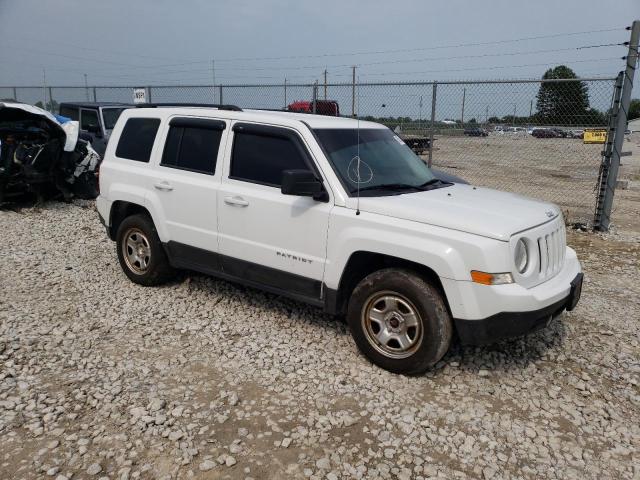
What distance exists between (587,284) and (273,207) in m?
3.96

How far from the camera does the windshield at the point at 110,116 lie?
11.9 m

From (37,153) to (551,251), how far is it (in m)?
8.42

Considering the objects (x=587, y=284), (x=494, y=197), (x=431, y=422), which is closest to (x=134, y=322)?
(x=431, y=422)

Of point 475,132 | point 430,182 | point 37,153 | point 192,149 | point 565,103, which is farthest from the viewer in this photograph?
point 475,132

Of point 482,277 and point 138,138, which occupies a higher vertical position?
point 138,138

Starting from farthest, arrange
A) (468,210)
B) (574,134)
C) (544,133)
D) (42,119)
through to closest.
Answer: (544,133), (574,134), (42,119), (468,210)

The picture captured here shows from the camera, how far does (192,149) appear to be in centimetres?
483

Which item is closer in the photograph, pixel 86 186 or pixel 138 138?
pixel 138 138

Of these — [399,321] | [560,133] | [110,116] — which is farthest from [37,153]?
[560,133]

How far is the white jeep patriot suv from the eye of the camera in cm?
346

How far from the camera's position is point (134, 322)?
471cm

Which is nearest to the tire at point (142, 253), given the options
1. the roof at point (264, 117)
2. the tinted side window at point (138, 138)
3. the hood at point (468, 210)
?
the tinted side window at point (138, 138)

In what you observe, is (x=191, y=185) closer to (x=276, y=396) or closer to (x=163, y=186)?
(x=163, y=186)

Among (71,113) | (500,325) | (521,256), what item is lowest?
(500,325)
